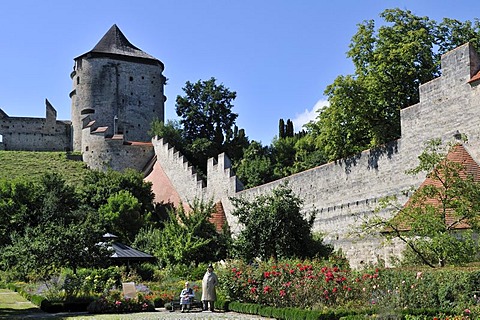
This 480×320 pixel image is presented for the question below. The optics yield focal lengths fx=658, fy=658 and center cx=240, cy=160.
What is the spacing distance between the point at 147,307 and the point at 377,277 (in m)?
8.84

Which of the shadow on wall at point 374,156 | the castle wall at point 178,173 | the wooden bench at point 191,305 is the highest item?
the castle wall at point 178,173

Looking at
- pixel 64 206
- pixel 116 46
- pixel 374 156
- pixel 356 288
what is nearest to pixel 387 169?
pixel 374 156

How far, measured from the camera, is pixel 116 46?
74250 millimetres

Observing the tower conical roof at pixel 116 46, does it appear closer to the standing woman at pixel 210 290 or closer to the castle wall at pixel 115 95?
the castle wall at pixel 115 95

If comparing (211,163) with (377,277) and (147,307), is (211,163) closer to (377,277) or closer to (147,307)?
(147,307)

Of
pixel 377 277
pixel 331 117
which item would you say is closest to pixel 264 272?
pixel 377 277

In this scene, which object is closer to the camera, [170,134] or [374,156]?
[374,156]

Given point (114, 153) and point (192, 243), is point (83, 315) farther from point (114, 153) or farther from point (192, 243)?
point (114, 153)

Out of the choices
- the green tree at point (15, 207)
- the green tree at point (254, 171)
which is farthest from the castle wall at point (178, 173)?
the green tree at point (15, 207)

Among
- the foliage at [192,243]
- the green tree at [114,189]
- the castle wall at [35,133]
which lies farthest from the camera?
the castle wall at [35,133]

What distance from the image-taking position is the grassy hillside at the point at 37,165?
62.4 meters

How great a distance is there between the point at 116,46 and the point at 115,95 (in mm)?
5967

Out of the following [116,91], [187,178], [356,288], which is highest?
[116,91]

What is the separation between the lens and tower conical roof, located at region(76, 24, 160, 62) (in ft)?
240
